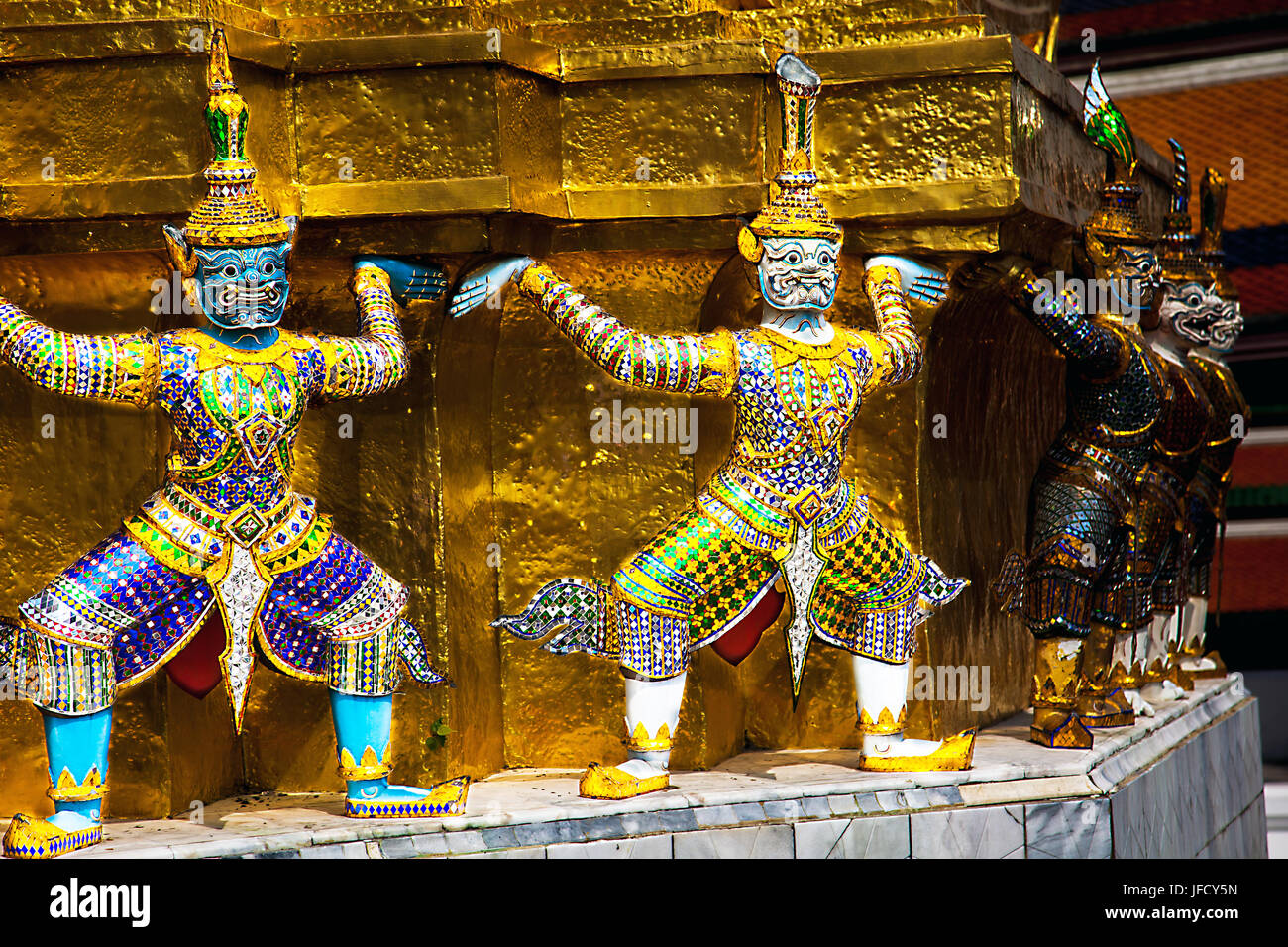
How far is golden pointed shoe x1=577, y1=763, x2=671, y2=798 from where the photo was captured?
479 centimetres

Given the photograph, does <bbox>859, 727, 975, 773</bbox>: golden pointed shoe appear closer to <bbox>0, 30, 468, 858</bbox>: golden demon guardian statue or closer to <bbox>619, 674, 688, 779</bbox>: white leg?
<bbox>619, 674, 688, 779</bbox>: white leg

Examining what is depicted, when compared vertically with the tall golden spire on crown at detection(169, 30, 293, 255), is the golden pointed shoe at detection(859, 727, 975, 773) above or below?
below

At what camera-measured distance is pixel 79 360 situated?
14.4 feet

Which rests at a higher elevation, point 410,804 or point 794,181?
point 794,181

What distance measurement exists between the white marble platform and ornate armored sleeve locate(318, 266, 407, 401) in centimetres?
109

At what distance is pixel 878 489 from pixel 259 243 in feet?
6.26

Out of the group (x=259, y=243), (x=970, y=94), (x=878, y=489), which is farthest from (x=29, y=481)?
(x=970, y=94)

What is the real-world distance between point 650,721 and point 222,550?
116 centimetres

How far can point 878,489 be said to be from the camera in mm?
5391

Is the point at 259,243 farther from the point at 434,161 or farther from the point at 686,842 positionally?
the point at 686,842

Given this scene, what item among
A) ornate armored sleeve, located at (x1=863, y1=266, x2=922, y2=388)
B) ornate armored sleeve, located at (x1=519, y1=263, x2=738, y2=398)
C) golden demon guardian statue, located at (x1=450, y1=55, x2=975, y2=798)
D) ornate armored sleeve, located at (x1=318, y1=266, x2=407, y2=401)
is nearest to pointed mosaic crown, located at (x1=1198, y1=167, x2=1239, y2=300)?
ornate armored sleeve, located at (x1=863, y1=266, x2=922, y2=388)

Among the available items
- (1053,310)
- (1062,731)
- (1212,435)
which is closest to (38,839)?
(1062,731)

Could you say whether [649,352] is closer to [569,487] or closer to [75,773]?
[569,487]

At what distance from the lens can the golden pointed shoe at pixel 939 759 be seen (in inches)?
197
